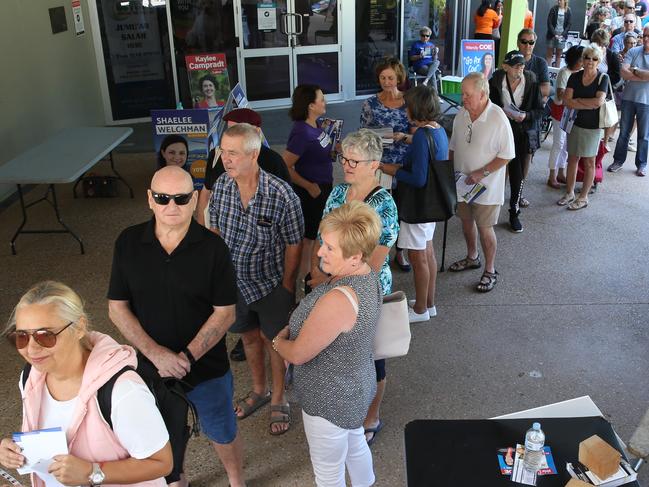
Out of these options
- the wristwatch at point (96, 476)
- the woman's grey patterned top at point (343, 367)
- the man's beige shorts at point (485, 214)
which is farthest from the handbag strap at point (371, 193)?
the man's beige shorts at point (485, 214)

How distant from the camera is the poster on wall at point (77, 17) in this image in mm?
9547

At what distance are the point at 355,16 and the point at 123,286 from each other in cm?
966

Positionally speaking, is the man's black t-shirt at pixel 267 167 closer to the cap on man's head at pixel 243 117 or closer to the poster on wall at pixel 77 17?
the cap on man's head at pixel 243 117

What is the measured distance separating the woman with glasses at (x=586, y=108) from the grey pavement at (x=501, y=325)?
0.46 metres

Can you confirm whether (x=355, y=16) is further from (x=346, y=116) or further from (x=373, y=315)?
(x=373, y=315)

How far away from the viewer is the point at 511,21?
34.2 feet

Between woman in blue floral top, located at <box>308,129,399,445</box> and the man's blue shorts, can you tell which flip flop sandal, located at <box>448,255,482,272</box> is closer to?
woman in blue floral top, located at <box>308,129,399,445</box>

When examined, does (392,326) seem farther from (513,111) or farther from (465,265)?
(513,111)

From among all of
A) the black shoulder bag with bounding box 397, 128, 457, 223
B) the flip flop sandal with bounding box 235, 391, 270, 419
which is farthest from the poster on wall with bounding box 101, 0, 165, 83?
the flip flop sandal with bounding box 235, 391, 270, 419

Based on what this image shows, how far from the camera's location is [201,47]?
10.8m

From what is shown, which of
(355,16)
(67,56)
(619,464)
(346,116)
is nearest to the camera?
(619,464)

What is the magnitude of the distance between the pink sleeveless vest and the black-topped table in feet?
3.47

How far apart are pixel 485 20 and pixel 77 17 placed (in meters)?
6.95

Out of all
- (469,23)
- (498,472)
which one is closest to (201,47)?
(469,23)
